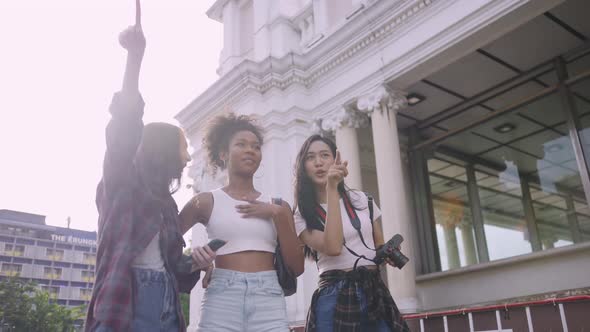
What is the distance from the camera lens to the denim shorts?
7.44 ft

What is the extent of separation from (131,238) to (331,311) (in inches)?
42.9

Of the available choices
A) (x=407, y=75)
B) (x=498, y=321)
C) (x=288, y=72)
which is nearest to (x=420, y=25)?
(x=407, y=75)

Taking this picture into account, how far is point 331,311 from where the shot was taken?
97.7 inches

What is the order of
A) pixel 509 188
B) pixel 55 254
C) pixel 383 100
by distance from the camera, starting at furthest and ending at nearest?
1. pixel 55 254
2. pixel 509 188
3. pixel 383 100

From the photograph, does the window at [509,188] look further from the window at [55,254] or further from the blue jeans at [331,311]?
the window at [55,254]

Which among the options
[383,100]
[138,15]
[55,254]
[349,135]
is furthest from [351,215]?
[55,254]

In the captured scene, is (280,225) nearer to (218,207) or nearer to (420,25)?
(218,207)

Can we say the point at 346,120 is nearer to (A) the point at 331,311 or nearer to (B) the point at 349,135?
(B) the point at 349,135

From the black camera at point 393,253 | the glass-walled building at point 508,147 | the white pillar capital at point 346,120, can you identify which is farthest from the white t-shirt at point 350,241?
the glass-walled building at point 508,147

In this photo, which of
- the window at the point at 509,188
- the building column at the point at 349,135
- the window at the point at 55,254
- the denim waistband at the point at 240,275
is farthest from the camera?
the window at the point at 55,254

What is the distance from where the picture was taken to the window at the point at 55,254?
78938 mm

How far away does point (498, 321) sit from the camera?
432 cm

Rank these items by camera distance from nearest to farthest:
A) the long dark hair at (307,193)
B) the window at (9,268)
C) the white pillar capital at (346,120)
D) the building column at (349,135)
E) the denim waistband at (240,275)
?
the denim waistband at (240,275) < the long dark hair at (307,193) < the building column at (349,135) < the white pillar capital at (346,120) < the window at (9,268)

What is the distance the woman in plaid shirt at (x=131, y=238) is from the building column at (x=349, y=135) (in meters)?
6.10
